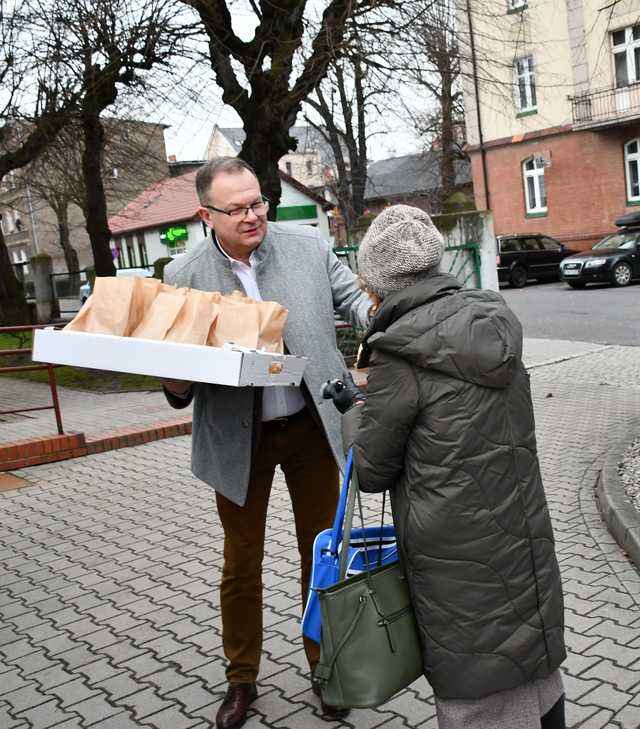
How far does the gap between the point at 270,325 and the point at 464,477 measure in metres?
0.94

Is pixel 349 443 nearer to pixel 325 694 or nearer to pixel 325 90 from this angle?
pixel 325 694

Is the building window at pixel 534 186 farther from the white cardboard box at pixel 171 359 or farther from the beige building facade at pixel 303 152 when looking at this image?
the white cardboard box at pixel 171 359

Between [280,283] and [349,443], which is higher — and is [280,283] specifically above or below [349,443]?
above

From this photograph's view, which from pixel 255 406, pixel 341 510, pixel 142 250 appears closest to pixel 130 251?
pixel 142 250

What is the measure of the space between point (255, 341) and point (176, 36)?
11023 mm

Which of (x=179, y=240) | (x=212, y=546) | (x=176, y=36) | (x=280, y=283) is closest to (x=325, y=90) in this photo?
(x=176, y=36)

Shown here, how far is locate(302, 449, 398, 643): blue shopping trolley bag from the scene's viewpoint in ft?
7.87

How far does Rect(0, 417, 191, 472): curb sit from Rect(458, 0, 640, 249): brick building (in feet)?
74.0

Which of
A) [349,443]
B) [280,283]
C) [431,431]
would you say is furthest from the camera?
[280,283]

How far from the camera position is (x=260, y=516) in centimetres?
330

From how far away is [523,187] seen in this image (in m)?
34.1

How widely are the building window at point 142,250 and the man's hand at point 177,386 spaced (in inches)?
2007

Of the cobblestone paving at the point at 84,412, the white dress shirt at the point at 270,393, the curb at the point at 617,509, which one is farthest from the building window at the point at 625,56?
the white dress shirt at the point at 270,393

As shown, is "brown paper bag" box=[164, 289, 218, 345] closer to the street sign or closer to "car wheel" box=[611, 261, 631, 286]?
"car wheel" box=[611, 261, 631, 286]
